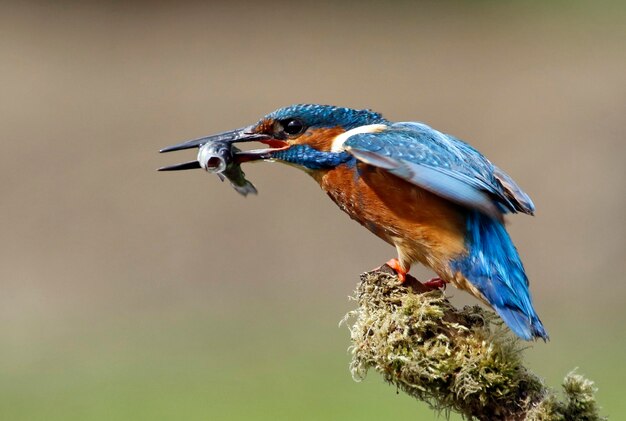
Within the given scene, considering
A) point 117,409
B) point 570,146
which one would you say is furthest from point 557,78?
point 117,409

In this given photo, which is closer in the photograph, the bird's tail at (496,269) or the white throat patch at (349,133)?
the bird's tail at (496,269)

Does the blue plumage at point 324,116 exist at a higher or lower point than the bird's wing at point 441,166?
higher

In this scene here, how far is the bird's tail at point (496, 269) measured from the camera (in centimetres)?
275

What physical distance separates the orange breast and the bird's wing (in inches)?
3.4

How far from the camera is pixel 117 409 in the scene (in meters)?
Result: 6.66

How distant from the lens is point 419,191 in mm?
2967

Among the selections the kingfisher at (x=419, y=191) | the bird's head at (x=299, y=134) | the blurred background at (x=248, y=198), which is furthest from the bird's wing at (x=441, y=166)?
the blurred background at (x=248, y=198)

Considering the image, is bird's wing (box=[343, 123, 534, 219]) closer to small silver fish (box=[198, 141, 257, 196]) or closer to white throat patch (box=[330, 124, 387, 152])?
white throat patch (box=[330, 124, 387, 152])

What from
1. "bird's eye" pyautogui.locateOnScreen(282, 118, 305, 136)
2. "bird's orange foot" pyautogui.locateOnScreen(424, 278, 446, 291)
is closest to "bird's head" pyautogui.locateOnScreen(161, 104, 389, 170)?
"bird's eye" pyautogui.locateOnScreen(282, 118, 305, 136)

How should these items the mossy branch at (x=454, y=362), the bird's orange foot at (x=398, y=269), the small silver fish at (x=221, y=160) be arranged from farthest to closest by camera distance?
the small silver fish at (x=221, y=160)
the bird's orange foot at (x=398, y=269)
the mossy branch at (x=454, y=362)

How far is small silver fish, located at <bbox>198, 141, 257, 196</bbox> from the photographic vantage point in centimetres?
314

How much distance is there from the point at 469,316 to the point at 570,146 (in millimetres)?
7291

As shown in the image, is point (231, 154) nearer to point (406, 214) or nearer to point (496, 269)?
point (406, 214)

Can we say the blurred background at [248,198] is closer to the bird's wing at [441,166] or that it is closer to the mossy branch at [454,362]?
the bird's wing at [441,166]
